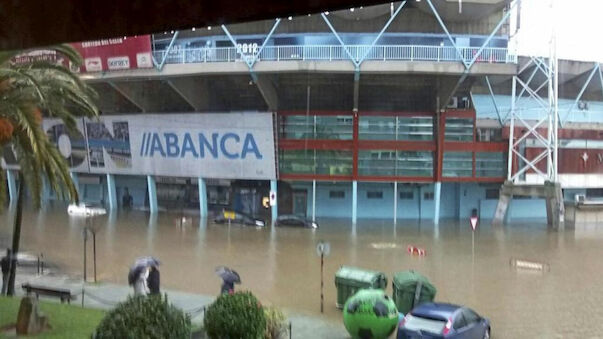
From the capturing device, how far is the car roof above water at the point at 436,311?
891cm

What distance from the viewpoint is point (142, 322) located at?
6148mm

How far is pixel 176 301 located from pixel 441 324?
595 cm

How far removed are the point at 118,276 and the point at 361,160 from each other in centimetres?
1718

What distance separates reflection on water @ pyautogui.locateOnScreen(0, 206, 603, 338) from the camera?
42.7 ft

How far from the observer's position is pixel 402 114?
98.5 feet

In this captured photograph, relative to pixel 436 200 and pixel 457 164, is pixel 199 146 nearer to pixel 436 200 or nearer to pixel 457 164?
pixel 436 200

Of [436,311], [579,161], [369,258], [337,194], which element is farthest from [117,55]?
[579,161]

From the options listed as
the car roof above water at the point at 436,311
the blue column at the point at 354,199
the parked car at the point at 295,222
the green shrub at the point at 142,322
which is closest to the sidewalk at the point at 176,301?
the car roof above water at the point at 436,311

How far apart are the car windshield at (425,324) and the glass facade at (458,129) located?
74.0 feet

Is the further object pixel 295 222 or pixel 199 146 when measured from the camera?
pixel 199 146

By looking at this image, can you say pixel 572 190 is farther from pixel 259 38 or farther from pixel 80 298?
pixel 80 298

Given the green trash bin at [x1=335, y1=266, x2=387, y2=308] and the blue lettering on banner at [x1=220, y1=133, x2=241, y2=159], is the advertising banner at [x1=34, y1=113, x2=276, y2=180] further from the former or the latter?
the green trash bin at [x1=335, y1=266, x2=387, y2=308]

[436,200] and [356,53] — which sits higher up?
[356,53]

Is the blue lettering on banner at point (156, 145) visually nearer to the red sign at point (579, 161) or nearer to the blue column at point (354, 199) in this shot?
the blue column at point (354, 199)
